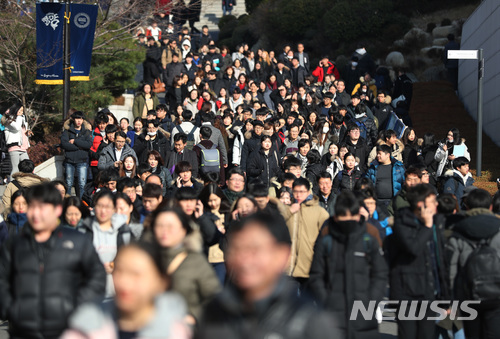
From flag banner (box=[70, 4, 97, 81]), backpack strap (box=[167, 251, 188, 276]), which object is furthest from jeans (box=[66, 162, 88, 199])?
backpack strap (box=[167, 251, 188, 276])

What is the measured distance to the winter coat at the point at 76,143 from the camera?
1379 cm

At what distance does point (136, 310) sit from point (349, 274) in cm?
253

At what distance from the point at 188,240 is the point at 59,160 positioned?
34.6 feet

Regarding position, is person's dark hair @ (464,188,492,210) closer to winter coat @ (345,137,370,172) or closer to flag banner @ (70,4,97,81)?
winter coat @ (345,137,370,172)

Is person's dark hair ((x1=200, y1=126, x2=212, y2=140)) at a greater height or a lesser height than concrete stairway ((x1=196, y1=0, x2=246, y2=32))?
lesser

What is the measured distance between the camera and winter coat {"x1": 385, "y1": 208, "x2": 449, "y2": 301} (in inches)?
259

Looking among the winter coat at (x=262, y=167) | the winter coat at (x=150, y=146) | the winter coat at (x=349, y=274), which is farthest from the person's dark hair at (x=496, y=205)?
the winter coat at (x=150, y=146)

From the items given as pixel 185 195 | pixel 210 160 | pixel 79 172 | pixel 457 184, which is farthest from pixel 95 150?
pixel 185 195

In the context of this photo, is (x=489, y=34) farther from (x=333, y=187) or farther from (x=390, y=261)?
(x=390, y=261)

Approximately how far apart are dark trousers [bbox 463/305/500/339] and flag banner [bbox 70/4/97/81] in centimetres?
1089

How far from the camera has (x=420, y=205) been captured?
263 inches

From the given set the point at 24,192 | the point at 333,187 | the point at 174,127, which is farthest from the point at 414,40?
the point at 24,192

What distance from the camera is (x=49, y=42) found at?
15.5 meters

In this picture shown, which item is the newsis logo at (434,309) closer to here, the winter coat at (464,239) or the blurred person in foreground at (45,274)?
the winter coat at (464,239)
